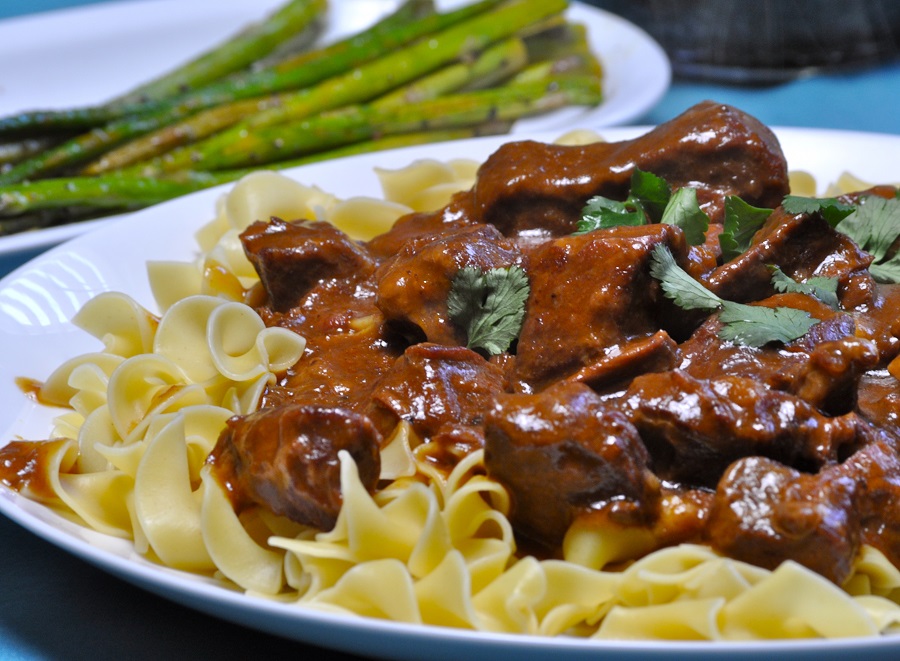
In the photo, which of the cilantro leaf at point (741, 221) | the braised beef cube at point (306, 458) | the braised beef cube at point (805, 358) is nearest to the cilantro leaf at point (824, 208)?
the cilantro leaf at point (741, 221)

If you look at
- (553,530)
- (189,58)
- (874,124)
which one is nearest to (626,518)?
(553,530)

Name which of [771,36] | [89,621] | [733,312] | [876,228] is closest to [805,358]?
[733,312]

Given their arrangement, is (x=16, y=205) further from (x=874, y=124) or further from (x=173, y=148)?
(x=874, y=124)

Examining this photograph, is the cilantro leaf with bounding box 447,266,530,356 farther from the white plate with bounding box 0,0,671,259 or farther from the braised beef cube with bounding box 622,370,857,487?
the white plate with bounding box 0,0,671,259

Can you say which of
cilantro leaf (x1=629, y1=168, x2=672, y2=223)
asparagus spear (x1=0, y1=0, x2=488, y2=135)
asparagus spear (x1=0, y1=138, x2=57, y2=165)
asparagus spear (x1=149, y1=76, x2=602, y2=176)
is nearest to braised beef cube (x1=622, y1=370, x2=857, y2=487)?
cilantro leaf (x1=629, y1=168, x2=672, y2=223)

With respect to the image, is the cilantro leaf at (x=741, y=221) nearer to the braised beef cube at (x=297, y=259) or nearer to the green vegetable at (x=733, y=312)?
the green vegetable at (x=733, y=312)

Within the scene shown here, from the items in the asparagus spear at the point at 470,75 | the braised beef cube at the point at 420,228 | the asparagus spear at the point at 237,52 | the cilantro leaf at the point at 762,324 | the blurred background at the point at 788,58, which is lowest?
the blurred background at the point at 788,58

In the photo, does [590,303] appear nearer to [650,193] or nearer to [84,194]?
[650,193]
